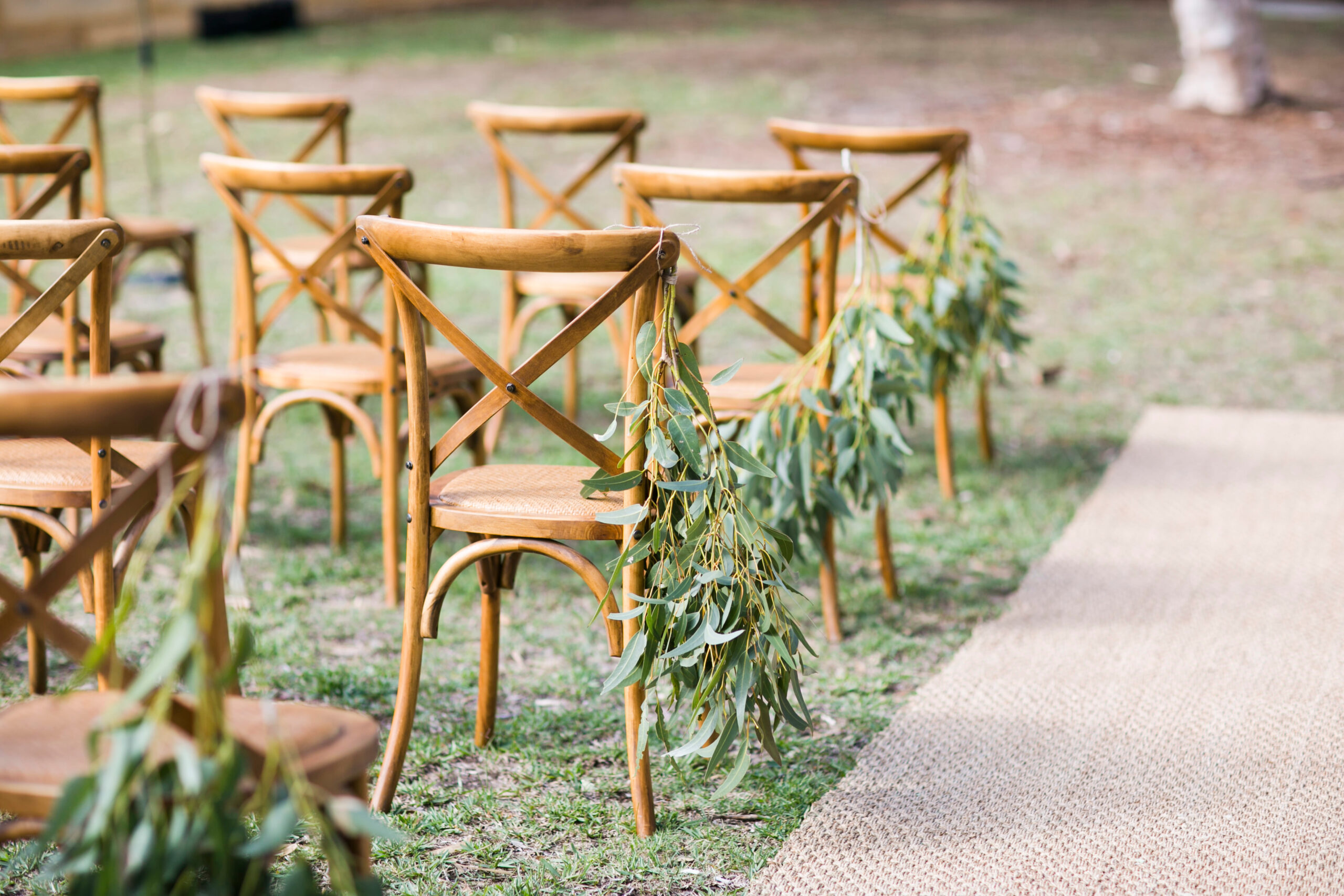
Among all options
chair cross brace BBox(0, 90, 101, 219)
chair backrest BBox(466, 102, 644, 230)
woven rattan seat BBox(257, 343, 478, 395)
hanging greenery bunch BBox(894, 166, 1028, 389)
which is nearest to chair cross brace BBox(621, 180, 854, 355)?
woven rattan seat BBox(257, 343, 478, 395)

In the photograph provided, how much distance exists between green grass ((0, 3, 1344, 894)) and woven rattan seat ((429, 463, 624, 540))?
53cm

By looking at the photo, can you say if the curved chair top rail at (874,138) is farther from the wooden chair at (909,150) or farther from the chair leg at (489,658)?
the chair leg at (489,658)

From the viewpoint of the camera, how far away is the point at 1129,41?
14070 millimetres

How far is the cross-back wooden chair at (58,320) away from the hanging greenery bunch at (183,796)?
4.46 ft

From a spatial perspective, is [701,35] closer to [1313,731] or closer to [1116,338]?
[1116,338]

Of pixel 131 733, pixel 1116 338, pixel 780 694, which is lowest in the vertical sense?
pixel 1116 338

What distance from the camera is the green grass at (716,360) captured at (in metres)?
2.53

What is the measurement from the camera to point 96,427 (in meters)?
1.45

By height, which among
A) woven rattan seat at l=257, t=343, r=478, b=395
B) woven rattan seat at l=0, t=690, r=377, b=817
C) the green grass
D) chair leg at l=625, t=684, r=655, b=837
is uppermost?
woven rattan seat at l=0, t=690, r=377, b=817

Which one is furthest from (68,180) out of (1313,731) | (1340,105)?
(1340,105)

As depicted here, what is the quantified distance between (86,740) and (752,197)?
1.81 metres

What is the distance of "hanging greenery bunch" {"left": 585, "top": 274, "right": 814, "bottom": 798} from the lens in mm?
2258

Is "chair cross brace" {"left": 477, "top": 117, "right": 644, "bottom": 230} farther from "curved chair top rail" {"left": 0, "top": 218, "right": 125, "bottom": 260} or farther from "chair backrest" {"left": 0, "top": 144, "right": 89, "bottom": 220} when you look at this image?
"curved chair top rail" {"left": 0, "top": 218, "right": 125, "bottom": 260}

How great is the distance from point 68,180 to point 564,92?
856 cm
